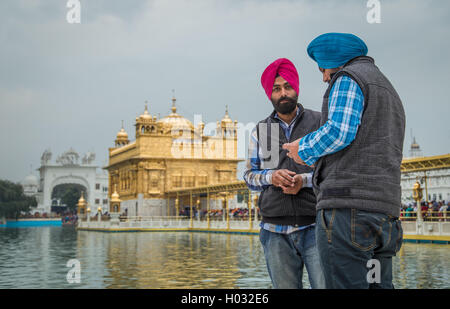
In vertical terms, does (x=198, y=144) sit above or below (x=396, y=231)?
above

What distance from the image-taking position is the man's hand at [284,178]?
323cm

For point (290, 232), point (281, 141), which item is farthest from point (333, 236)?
point (281, 141)

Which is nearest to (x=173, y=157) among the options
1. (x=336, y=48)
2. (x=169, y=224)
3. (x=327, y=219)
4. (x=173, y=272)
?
(x=169, y=224)

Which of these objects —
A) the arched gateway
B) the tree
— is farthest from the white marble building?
the tree

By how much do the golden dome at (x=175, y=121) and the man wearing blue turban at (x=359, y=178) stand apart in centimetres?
4191

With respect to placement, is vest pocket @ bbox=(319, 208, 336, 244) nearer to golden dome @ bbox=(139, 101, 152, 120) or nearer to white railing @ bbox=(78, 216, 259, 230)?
white railing @ bbox=(78, 216, 259, 230)

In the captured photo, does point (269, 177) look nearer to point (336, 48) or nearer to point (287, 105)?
point (287, 105)

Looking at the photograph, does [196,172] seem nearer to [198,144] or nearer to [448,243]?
[198,144]

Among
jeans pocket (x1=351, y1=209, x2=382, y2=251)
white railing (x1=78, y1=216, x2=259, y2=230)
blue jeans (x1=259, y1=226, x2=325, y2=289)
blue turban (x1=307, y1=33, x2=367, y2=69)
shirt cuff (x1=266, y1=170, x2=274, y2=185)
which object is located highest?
blue turban (x1=307, y1=33, x2=367, y2=69)

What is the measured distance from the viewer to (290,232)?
3.32 meters

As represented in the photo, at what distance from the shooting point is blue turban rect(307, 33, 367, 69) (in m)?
2.72

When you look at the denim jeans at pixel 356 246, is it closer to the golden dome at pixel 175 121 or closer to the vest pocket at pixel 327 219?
the vest pocket at pixel 327 219

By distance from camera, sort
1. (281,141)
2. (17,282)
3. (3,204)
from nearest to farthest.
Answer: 1. (281,141)
2. (17,282)
3. (3,204)

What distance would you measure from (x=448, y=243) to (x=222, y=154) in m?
28.3
